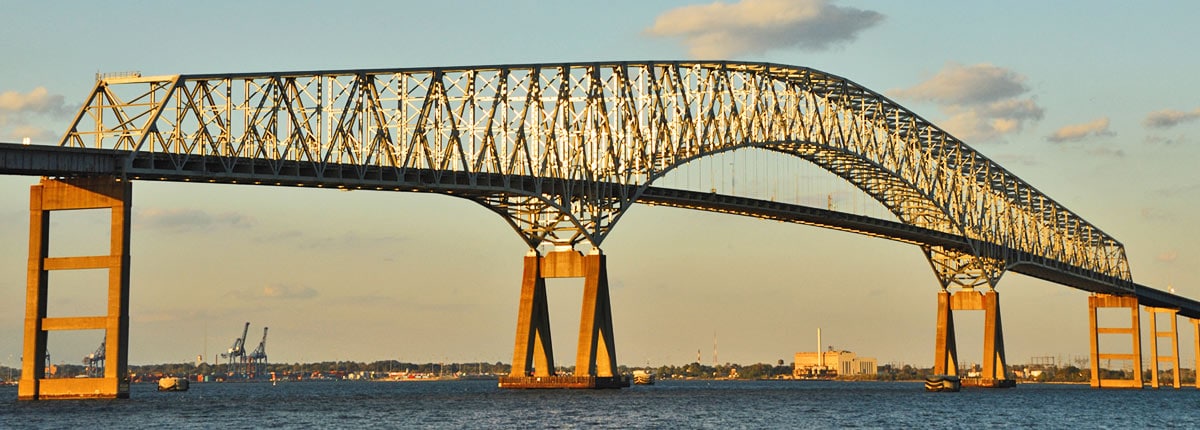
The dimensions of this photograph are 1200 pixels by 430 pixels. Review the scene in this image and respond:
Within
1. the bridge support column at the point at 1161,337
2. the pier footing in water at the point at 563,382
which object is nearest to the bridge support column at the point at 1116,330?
the bridge support column at the point at 1161,337

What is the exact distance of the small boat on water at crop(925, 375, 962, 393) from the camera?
140500 mm

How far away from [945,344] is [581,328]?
186ft

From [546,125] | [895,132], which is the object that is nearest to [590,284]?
[546,125]

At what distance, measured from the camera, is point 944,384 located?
462ft

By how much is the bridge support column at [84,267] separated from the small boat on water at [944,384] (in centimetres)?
7970

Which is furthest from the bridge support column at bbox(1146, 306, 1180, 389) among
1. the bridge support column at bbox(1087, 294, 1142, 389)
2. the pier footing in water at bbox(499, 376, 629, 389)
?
the pier footing in water at bbox(499, 376, 629, 389)

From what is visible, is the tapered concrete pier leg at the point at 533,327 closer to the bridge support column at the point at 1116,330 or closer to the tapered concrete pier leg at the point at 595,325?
the tapered concrete pier leg at the point at 595,325

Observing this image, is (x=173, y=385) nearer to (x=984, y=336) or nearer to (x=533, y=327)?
(x=533, y=327)

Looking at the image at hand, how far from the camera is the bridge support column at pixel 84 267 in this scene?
246 ft

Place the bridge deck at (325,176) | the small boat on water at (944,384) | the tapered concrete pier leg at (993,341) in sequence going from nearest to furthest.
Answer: the bridge deck at (325,176) → the small boat on water at (944,384) → the tapered concrete pier leg at (993,341)

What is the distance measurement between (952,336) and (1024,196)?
25001 millimetres

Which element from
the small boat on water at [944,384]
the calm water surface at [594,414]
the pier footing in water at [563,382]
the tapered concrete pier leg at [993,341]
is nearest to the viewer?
the calm water surface at [594,414]

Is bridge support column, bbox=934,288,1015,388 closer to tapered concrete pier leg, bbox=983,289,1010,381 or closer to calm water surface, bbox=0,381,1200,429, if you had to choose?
tapered concrete pier leg, bbox=983,289,1010,381

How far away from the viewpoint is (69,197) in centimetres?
7712
